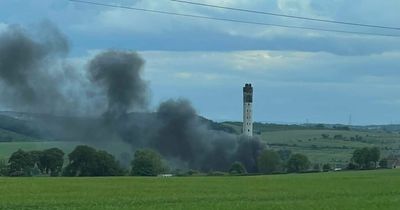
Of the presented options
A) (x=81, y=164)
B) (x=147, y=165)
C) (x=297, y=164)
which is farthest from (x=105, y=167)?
(x=297, y=164)

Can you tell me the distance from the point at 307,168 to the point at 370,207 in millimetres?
145918

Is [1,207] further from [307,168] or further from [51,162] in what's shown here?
[307,168]

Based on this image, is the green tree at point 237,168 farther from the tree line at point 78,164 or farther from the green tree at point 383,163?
the green tree at point 383,163

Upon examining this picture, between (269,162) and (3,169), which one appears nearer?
(3,169)

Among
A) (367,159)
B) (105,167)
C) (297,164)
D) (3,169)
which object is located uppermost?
(367,159)

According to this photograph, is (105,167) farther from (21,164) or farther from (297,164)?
(297,164)

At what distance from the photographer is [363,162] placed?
18362cm

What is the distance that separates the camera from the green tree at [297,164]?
186 metres

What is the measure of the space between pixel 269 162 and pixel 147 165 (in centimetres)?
4014

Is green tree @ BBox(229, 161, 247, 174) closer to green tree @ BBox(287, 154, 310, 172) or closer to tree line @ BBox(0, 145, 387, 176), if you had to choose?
green tree @ BBox(287, 154, 310, 172)

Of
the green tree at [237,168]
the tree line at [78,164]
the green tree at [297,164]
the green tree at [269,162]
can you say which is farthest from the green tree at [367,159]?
the tree line at [78,164]

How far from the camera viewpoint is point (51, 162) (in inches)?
6284

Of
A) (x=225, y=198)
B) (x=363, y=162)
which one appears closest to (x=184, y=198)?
(x=225, y=198)

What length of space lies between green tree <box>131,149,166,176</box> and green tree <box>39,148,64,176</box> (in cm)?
1543
